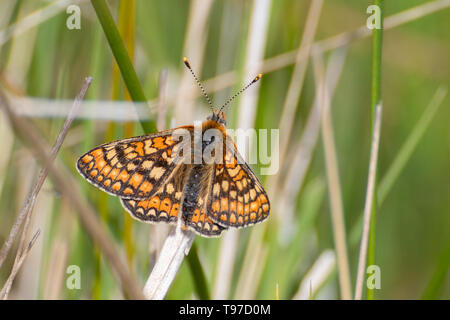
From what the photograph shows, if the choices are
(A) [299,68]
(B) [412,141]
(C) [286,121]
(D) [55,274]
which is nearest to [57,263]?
(D) [55,274]

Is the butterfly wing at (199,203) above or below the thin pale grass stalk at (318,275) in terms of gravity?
above

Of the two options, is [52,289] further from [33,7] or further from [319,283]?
[33,7]

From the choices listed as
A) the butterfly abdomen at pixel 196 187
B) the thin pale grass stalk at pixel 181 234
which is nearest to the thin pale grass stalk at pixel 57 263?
the butterfly abdomen at pixel 196 187

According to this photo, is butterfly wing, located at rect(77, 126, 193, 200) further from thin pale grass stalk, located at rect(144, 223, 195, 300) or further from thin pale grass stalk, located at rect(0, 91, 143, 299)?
thin pale grass stalk, located at rect(0, 91, 143, 299)

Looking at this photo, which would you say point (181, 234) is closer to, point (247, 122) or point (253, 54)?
point (247, 122)

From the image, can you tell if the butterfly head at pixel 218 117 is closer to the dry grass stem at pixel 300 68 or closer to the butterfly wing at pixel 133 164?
the butterfly wing at pixel 133 164

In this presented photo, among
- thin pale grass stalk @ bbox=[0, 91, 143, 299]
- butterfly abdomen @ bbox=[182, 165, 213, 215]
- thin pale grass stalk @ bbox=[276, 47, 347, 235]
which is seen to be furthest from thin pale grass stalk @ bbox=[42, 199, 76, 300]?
thin pale grass stalk @ bbox=[0, 91, 143, 299]

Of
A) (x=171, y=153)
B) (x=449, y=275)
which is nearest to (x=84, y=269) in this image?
(x=171, y=153)
